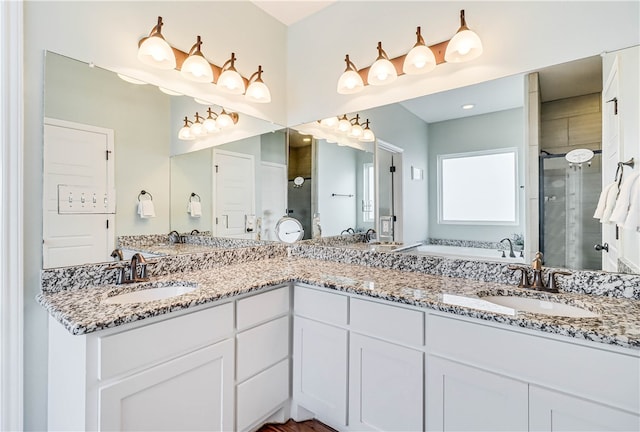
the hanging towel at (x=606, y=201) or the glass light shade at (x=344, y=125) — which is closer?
the hanging towel at (x=606, y=201)

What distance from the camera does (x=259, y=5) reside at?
2.37 meters

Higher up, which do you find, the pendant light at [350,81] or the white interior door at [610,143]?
the pendant light at [350,81]

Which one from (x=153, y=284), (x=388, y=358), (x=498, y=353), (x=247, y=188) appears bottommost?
(x=388, y=358)

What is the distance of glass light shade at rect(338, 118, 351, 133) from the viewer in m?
2.31

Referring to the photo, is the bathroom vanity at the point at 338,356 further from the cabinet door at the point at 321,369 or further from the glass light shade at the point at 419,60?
the glass light shade at the point at 419,60

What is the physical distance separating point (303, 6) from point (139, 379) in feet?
8.34

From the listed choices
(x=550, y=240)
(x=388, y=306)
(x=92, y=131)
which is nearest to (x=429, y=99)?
(x=550, y=240)

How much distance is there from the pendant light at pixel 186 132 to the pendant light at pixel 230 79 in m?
0.34

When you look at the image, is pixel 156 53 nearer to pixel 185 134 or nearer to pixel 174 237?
pixel 185 134

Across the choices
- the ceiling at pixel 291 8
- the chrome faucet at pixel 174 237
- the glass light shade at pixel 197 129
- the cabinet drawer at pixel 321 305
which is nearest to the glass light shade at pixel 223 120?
the glass light shade at pixel 197 129

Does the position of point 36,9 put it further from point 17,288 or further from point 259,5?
point 259,5

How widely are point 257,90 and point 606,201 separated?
2.09 metres

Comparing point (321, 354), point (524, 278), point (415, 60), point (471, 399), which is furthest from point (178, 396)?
point (415, 60)

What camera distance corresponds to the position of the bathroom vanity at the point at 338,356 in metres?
1.04
